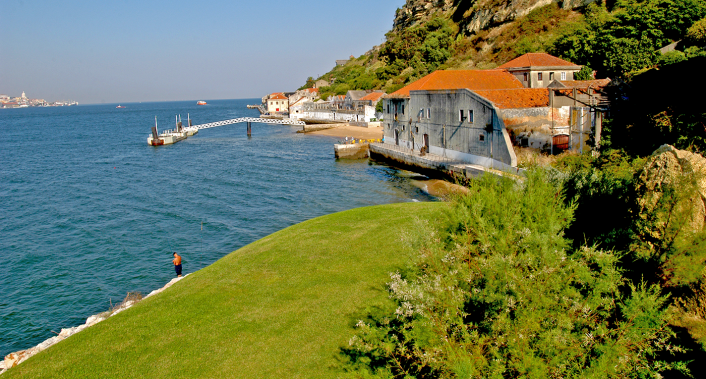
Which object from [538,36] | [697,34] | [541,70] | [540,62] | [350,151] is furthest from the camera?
[538,36]

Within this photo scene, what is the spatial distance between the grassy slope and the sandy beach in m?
53.7

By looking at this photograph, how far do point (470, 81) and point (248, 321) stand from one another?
3701 cm

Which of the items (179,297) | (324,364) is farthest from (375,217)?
(324,364)

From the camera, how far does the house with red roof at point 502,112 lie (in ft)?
94.8

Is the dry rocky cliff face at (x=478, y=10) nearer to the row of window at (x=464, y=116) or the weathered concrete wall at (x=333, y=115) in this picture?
the weathered concrete wall at (x=333, y=115)

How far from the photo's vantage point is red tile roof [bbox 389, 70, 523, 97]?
4147 cm

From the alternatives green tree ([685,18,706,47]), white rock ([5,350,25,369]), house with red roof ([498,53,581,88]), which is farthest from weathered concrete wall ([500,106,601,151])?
white rock ([5,350,25,369])

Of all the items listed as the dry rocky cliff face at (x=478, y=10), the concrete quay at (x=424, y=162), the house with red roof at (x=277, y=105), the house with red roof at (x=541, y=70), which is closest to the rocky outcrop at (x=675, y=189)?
the concrete quay at (x=424, y=162)

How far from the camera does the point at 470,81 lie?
42312mm

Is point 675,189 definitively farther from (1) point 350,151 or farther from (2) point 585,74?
(1) point 350,151

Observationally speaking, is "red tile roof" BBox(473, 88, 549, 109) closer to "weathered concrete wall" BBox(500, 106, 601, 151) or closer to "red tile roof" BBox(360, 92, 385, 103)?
"weathered concrete wall" BBox(500, 106, 601, 151)

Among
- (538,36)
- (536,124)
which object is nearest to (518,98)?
(536,124)

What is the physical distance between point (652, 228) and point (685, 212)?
0.45 meters

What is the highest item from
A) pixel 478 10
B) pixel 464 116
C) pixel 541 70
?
pixel 478 10
